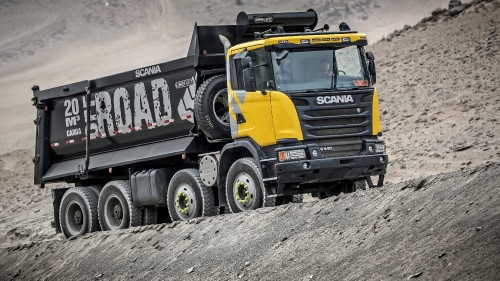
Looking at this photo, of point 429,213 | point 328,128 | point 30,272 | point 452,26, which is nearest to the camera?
point 429,213

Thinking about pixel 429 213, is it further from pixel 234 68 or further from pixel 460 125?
pixel 460 125

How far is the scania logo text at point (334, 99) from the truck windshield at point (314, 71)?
174 mm

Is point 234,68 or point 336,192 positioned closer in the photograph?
point 234,68

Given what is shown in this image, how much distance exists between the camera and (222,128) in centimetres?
1772

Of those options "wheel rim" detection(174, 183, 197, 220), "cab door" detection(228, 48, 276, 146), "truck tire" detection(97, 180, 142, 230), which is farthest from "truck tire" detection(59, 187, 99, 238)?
"cab door" detection(228, 48, 276, 146)

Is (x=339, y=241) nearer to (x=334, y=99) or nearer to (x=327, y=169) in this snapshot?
(x=327, y=169)

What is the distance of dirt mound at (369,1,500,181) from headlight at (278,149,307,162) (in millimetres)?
10984

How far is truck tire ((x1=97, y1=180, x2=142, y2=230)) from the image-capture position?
20.3 meters

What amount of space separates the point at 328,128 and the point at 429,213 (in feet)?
14.5

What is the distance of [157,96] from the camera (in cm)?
1919

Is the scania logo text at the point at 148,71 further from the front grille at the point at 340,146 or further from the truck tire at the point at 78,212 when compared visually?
the front grille at the point at 340,146

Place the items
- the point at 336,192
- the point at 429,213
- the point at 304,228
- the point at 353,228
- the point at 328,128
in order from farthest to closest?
the point at 336,192 < the point at 328,128 < the point at 304,228 < the point at 353,228 < the point at 429,213

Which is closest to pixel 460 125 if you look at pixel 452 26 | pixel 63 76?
pixel 452 26

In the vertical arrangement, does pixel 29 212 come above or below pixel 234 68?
below
